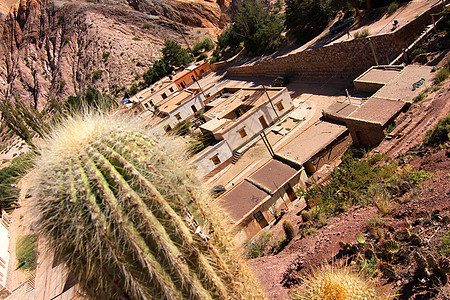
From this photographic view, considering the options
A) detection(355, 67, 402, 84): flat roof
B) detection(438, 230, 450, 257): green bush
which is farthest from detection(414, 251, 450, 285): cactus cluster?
detection(355, 67, 402, 84): flat roof

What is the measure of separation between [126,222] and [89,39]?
7575 cm

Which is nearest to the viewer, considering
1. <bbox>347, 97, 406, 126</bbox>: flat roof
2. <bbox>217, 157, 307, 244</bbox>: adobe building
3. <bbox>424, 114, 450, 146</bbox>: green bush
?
<bbox>424, 114, 450, 146</bbox>: green bush

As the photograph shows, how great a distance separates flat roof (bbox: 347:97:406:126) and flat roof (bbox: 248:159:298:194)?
4.84 m

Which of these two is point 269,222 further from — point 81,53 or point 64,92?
point 81,53

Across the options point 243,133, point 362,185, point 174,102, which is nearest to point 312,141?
point 243,133

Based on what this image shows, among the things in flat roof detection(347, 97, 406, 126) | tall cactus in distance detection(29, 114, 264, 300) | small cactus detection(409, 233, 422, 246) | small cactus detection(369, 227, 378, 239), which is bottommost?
flat roof detection(347, 97, 406, 126)

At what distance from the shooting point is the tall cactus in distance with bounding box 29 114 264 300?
136 inches

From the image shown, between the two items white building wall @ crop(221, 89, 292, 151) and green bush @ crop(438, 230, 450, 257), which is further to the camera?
white building wall @ crop(221, 89, 292, 151)

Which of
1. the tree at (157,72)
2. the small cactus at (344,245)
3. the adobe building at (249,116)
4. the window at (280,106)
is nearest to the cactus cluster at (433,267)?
the small cactus at (344,245)

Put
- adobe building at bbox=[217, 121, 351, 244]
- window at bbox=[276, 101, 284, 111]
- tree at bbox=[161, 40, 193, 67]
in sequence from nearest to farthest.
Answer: adobe building at bbox=[217, 121, 351, 244] → window at bbox=[276, 101, 284, 111] → tree at bbox=[161, 40, 193, 67]

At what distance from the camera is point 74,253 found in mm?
3596

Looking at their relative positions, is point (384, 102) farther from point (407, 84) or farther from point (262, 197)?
point (262, 197)

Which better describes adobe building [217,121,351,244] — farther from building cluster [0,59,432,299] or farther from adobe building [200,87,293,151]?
→ adobe building [200,87,293,151]

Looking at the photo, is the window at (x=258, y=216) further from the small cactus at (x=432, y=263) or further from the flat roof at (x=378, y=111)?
the small cactus at (x=432, y=263)
